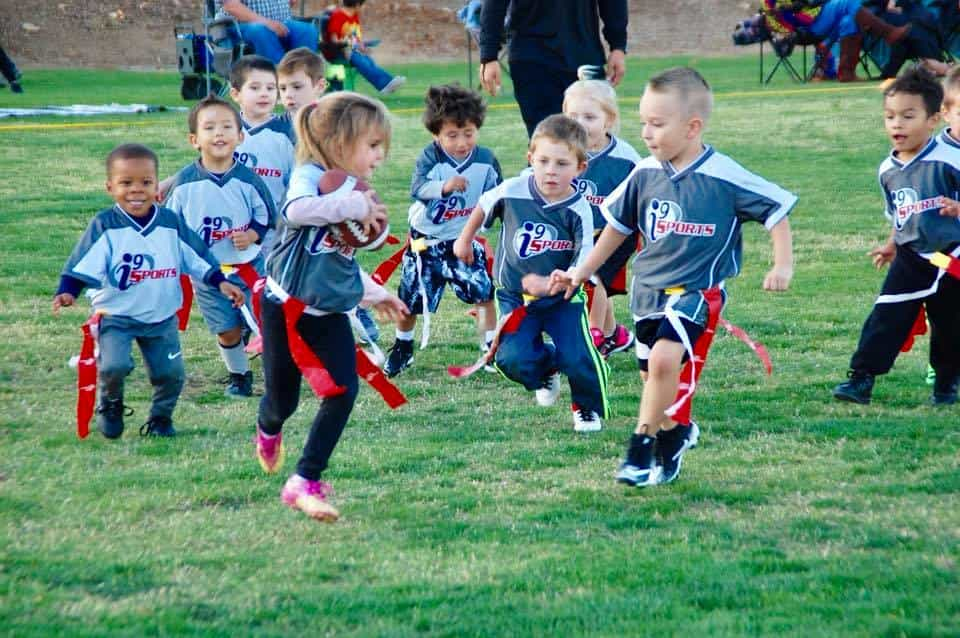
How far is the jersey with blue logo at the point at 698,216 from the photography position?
5301mm

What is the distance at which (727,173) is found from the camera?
5.34 m

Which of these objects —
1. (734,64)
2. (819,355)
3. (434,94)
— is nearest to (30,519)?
(434,94)

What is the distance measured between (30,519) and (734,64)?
26.6 metres

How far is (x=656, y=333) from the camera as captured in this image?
546cm

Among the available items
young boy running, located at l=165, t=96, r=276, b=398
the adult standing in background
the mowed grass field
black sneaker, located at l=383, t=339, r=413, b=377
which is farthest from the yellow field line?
young boy running, located at l=165, t=96, r=276, b=398

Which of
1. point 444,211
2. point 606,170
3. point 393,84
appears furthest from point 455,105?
point 393,84

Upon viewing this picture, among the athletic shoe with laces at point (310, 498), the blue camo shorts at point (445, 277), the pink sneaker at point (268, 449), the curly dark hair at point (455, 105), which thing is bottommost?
A: the athletic shoe with laces at point (310, 498)

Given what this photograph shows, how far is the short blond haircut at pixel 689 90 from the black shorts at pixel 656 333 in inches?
30.8

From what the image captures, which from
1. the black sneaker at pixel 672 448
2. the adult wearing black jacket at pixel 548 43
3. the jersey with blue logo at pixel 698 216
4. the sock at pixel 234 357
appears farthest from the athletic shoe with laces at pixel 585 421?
the adult wearing black jacket at pixel 548 43

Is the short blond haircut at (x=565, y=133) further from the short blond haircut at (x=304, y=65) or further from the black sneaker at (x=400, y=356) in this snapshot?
the short blond haircut at (x=304, y=65)

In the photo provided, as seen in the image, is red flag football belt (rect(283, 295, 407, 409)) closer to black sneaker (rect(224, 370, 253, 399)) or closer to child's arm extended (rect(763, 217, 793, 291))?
child's arm extended (rect(763, 217, 793, 291))

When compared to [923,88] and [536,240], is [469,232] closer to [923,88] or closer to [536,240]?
[536,240]

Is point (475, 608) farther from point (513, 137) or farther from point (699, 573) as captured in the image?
point (513, 137)

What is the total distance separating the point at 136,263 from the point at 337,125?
5.57 feet
